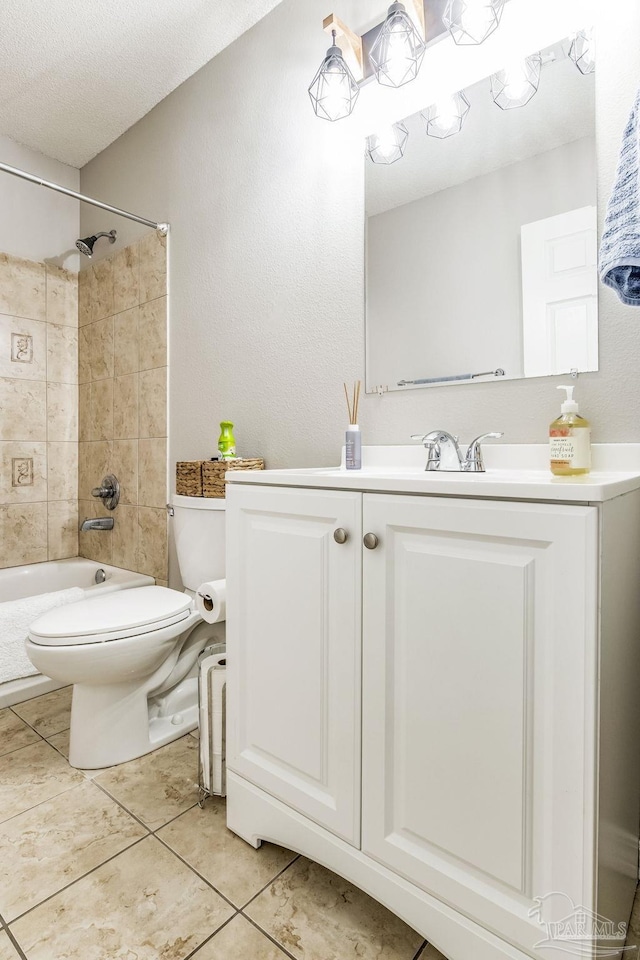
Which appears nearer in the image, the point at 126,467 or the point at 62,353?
the point at 126,467

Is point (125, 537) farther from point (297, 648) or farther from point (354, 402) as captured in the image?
point (297, 648)

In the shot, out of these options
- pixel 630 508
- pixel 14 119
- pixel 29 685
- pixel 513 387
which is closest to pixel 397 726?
pixel 630 508

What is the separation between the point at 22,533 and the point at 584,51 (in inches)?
108

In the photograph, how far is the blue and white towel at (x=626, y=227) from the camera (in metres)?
0.89

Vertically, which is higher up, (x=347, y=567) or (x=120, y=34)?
(x=120, y=34)

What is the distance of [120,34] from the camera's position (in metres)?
1.89

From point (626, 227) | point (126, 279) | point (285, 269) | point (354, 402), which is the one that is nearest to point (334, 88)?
point (285, 269)

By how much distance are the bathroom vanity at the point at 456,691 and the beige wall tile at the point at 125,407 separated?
1.42 m

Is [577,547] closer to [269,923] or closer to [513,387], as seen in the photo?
[513,387]

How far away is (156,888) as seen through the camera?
1.12m

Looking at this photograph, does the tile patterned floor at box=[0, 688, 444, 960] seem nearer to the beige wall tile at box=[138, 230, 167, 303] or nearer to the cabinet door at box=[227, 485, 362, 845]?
the cabinet door at box=[227, 485, 362, 845]

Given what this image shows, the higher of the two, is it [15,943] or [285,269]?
[285,269]

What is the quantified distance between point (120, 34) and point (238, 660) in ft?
7.22

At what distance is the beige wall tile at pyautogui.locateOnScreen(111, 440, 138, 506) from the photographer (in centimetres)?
241
